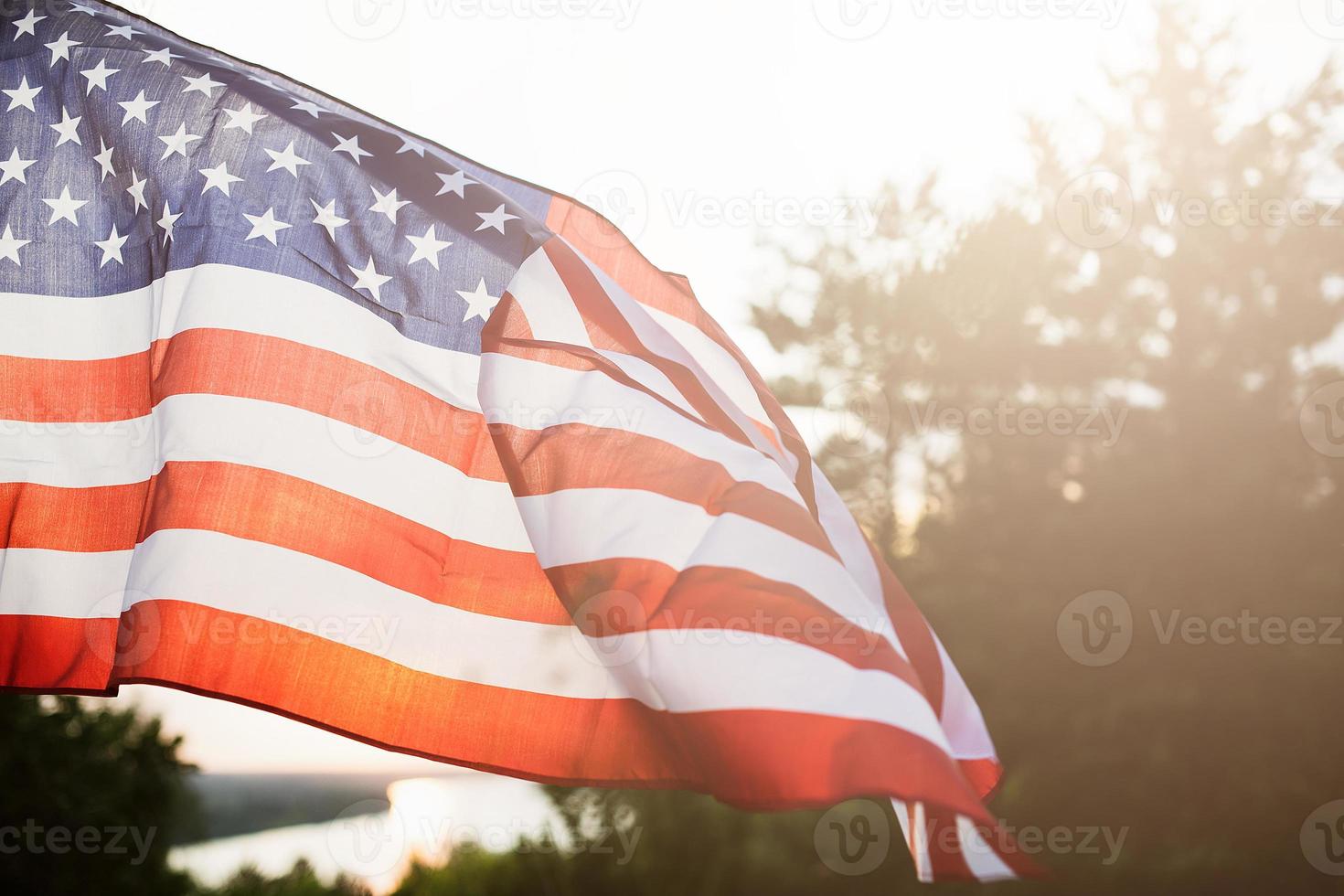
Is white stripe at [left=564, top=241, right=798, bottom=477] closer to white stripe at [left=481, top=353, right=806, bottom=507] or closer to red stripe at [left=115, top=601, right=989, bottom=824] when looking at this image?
white stripe at [left=481, top=353, right=806, bottom=507]

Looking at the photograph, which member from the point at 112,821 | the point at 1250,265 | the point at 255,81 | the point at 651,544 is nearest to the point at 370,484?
the point at 651,544

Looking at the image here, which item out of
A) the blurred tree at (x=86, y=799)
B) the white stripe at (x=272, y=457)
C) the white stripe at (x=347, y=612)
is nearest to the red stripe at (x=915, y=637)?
the white stripe at (x=347, y=612)

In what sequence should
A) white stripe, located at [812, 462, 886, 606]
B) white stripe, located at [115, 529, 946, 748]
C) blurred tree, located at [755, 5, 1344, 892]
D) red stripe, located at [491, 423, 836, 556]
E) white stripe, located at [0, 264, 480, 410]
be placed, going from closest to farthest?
red stripe, located at [491, 423, 836, 556], white stripe, located at [115, 529, 946, 748], white stripe, located at [0, 264, 480, 410], white stripe, located at [812, 462, 886, 606], blurred tree, located at [755, 5, 1344, 892]

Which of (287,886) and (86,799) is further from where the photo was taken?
(86,799)

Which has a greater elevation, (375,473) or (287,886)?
(375,473)

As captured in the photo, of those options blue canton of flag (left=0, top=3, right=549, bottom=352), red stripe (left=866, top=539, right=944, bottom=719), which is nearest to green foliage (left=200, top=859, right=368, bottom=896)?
blue canton of flag (left=0, top=3, right=549, bottom=352)

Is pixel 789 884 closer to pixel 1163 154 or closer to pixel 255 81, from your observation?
pixel 255 81

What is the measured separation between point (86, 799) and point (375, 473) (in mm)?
7530

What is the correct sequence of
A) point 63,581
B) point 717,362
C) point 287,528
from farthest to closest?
point 717,362, point 63,581, point 287,528

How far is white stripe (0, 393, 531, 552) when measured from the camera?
10.6 feet

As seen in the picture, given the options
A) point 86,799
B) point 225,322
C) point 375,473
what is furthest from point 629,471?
point 86,799

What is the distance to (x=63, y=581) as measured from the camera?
327 centimetres

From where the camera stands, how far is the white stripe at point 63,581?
3.23 metres

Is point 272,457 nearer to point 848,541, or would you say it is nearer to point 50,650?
point 50,650
